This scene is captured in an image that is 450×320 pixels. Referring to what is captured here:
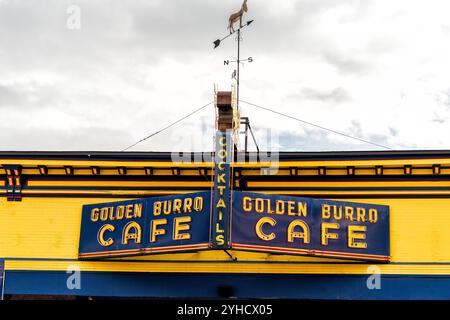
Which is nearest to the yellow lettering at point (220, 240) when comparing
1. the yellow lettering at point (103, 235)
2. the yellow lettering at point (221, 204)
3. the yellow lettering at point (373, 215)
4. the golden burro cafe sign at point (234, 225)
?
the golden burro cafe sign at point (234, 225)

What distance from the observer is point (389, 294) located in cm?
2228

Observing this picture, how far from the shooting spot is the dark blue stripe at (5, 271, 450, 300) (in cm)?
2228

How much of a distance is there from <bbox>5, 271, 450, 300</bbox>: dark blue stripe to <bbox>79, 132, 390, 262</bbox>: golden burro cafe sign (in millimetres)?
1085

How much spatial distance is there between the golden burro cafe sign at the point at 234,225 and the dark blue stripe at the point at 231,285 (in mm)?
1085

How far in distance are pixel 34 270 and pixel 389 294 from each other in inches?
495

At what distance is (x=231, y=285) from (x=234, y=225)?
2642mm

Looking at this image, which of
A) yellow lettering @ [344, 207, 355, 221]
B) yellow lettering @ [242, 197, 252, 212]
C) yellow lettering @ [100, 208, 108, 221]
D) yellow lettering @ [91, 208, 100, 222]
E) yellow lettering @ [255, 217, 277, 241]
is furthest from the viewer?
yellow lettering @ [91, 208, 100, 222]

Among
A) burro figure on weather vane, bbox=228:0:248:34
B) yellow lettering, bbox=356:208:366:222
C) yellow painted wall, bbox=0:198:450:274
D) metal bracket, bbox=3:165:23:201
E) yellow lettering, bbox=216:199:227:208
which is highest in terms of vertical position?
burro figure on weather vane, bbox=228:0:248:34

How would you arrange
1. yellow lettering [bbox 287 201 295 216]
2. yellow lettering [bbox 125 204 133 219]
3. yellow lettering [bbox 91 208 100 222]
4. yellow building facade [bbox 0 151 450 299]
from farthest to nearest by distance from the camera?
yellow lettering [bbox 91 208 100 222] → yellow lettering [bbox 125 204 133 219] → yellow building facade [bbox 0 151 450 299] → yellow lettering [bbox 287 201 295 216]

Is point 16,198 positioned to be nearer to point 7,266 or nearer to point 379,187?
point 7,266

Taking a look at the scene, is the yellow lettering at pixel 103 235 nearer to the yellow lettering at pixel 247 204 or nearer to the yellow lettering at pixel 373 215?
the yellow lettering at pixel 247 204

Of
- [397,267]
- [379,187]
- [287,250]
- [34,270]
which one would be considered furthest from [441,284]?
[34,270]

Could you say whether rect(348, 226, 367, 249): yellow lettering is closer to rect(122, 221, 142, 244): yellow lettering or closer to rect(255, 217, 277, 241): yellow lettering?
rect(255, 217, 277, 241): yellow lettering

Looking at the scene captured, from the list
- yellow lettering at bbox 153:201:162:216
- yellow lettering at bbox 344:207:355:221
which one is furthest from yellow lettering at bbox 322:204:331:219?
yellow lettering at bbox 153:201:162:216
